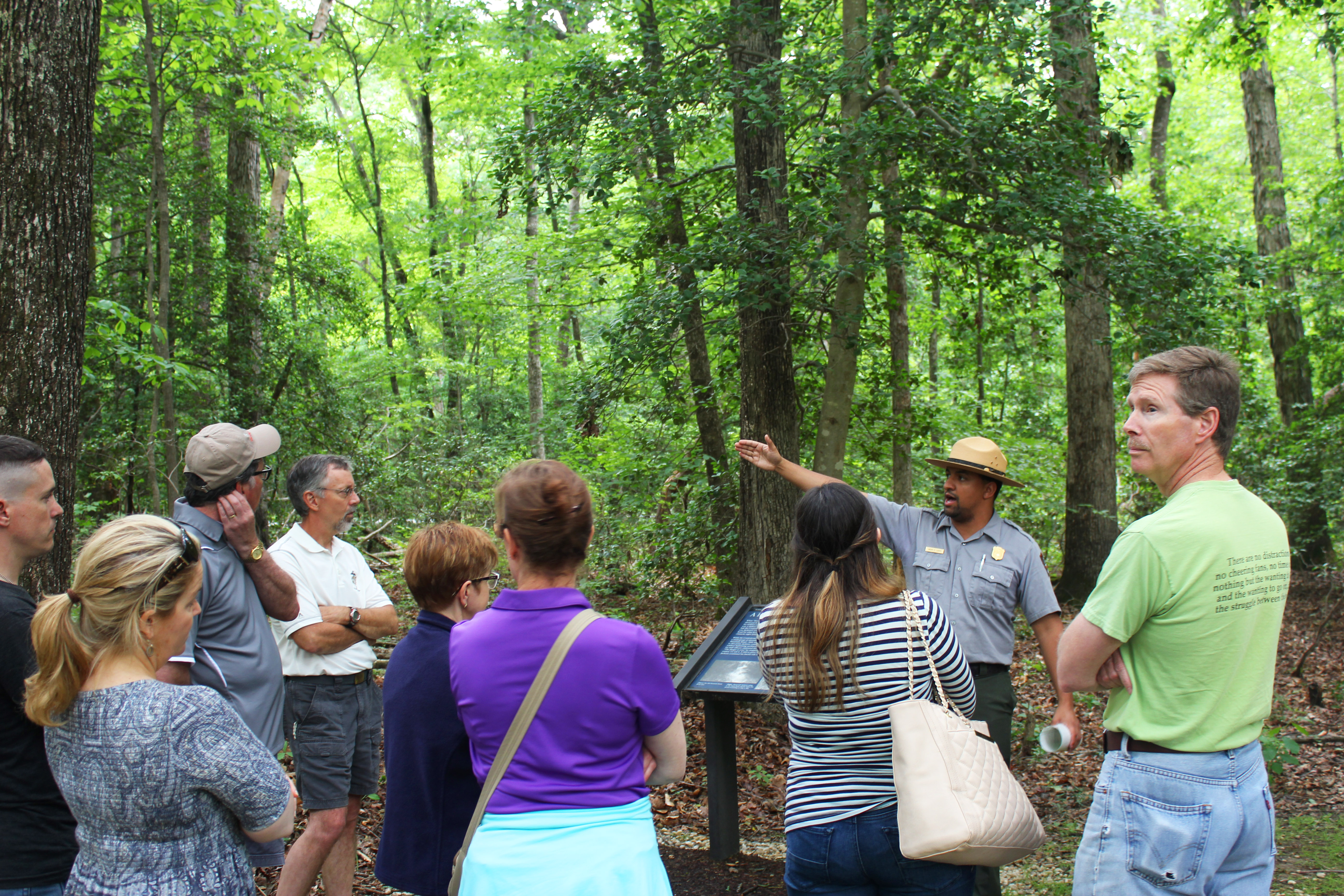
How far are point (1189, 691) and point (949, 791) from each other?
2.15 ft

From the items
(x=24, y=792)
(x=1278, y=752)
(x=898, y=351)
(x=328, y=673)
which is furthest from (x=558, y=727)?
(x=898, y=351)

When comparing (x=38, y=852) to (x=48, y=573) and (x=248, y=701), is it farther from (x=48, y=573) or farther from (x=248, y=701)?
(x=48, y=573)

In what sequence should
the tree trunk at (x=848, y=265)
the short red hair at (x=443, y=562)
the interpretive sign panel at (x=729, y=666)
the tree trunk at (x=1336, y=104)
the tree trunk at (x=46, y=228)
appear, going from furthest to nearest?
1. the tree trunk at (x=1336, y=104)
2. the tree trunk at (x=848, y=265)
3. the interpretive sign panel at (x=729, y=666)
4. the tree trunk at (x=46, y=228)
5. the short red hair at (x=443, y=562)

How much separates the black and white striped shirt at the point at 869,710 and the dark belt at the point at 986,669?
3.76 ft

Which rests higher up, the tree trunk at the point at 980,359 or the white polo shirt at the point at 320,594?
the tree trunk at the point at 980,359

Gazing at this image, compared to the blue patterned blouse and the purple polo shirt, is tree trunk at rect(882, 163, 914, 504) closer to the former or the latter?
the purple polo shirt

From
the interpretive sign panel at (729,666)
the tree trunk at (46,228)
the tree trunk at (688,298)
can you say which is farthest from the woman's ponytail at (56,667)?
the tree trunk at (688,298)

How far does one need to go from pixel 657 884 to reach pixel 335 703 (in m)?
2.23

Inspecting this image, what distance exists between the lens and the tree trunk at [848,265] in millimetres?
6234

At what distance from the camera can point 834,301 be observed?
7.09 metres

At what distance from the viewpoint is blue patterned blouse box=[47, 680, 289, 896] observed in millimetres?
2078

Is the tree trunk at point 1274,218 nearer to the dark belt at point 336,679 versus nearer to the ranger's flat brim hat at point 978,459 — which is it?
the ranger's flat brim hat at point 978,459

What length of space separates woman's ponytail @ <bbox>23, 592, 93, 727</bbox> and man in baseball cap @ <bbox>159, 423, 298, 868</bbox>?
1.10m

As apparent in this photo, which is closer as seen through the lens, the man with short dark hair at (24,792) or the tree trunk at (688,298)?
the man with short dark hair at (24,792)
